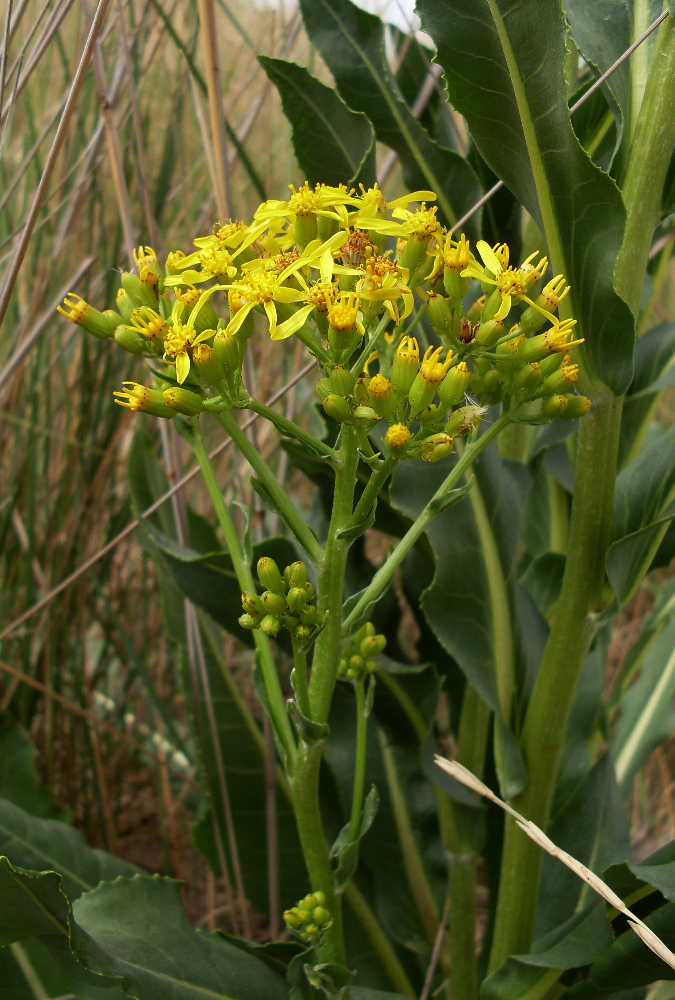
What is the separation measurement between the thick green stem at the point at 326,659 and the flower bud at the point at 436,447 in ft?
0.20

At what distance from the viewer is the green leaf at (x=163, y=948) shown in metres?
0.86

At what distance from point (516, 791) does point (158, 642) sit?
1043mm

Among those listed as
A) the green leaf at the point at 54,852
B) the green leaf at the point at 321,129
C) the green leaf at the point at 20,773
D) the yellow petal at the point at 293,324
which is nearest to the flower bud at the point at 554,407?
the yellow petal at the point at 293,324

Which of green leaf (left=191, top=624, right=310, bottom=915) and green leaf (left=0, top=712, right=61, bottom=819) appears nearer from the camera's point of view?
green leaf (left=191, top=624, right=310, bottom=915)

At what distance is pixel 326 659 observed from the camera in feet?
2.50

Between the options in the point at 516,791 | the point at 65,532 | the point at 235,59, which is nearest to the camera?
the point at 516,791

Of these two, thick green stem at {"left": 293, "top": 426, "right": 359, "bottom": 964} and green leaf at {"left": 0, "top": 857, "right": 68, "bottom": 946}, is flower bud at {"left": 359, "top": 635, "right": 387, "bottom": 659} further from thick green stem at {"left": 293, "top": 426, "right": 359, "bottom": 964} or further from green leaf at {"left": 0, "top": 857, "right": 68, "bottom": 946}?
green leaf at {"left": 0, "top": 857, "right": 68, "bottom": 946}

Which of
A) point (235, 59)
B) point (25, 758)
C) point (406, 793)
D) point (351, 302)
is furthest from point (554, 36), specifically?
point (25, 758)

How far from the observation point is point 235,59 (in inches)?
67.3

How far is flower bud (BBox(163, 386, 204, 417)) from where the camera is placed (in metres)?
0.73

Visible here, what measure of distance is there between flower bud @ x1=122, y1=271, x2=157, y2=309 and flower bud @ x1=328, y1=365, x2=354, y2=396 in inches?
9.2

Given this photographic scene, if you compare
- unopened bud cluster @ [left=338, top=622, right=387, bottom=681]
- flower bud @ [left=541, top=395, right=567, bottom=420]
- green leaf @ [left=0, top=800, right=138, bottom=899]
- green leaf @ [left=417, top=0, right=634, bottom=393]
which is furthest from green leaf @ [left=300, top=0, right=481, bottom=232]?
green leaf @ [left=0, top=800, right=138, bottom=899]

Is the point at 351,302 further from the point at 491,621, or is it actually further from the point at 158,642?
the point at 158,642

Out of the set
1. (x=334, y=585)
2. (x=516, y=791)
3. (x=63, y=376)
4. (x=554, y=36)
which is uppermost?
(x=554, y=36)
